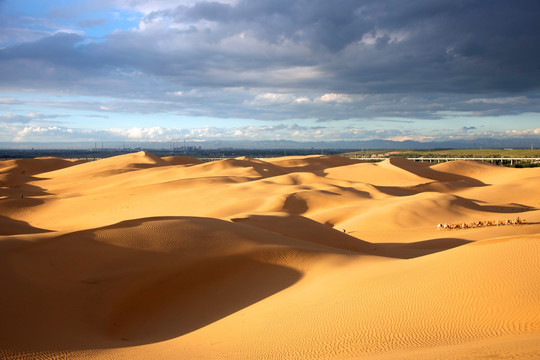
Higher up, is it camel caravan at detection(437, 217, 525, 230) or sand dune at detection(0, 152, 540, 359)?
sand dune at detection(0, 152, 540, 359)

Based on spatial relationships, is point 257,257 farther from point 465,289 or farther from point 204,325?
point 465,289

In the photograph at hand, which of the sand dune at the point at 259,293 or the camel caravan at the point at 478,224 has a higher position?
the sand dune at the point at 259,293

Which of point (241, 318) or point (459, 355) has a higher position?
point (459, 355)

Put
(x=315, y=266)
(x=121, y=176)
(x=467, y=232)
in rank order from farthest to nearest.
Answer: (x=121, y=176) < (x=467, y=232) < (x=315, y=266)

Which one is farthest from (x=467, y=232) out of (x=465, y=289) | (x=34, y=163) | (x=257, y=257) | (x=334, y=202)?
(x=34, y=163)

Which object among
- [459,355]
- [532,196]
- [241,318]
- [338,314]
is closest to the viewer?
[459,355]

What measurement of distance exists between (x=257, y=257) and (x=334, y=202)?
18803 millimetres

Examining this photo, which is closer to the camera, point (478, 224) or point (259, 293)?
point (259, 293)

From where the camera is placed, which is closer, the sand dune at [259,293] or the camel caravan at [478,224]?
the sand dune at [259,293]

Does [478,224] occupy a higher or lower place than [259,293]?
lower

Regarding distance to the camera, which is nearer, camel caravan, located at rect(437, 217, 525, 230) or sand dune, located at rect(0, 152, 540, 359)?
sand dune, located at rect(0, 152, 540, 359)

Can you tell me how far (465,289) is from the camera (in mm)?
8859

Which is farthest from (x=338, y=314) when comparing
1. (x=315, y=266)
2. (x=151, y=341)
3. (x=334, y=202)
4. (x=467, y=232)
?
(x=334, y=202)

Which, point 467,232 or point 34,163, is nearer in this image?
point 467,232
